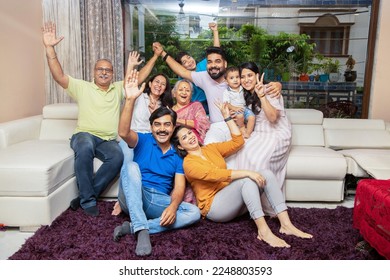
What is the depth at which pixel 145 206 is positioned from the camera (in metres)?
2.05

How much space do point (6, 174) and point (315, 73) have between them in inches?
143

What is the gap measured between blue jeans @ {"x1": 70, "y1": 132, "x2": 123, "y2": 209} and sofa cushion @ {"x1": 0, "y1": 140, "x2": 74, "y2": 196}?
0.09 metres

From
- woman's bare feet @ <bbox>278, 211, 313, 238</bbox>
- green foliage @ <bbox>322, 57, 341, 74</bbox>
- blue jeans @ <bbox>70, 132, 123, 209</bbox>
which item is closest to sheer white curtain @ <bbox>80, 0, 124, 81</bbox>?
blue jeans @ <bbox>70, 132, 123, 209</bbox>

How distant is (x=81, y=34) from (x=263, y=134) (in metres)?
2.30

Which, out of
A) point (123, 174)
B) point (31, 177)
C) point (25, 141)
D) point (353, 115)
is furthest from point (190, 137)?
point (353, 115)

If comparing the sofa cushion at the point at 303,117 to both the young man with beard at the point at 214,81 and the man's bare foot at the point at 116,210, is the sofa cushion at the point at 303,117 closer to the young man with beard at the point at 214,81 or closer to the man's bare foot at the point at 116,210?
the young man with beard at the point at 214,81

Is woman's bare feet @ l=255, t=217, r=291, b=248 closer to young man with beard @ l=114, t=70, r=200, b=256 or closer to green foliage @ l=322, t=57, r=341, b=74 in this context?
young man with beard @ l=114, t=70, r=200, b=256

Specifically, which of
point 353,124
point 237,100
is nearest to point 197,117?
point 237,100

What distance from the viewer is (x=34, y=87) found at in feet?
11.7

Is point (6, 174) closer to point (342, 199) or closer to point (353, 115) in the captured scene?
point (342, 199)

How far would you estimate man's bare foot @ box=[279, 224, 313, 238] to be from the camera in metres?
2.00

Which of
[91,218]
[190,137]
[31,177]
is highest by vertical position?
[190,137]

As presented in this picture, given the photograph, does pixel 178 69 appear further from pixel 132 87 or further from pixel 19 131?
pixel 19 131

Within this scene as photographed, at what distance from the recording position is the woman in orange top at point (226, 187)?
1.96 m
